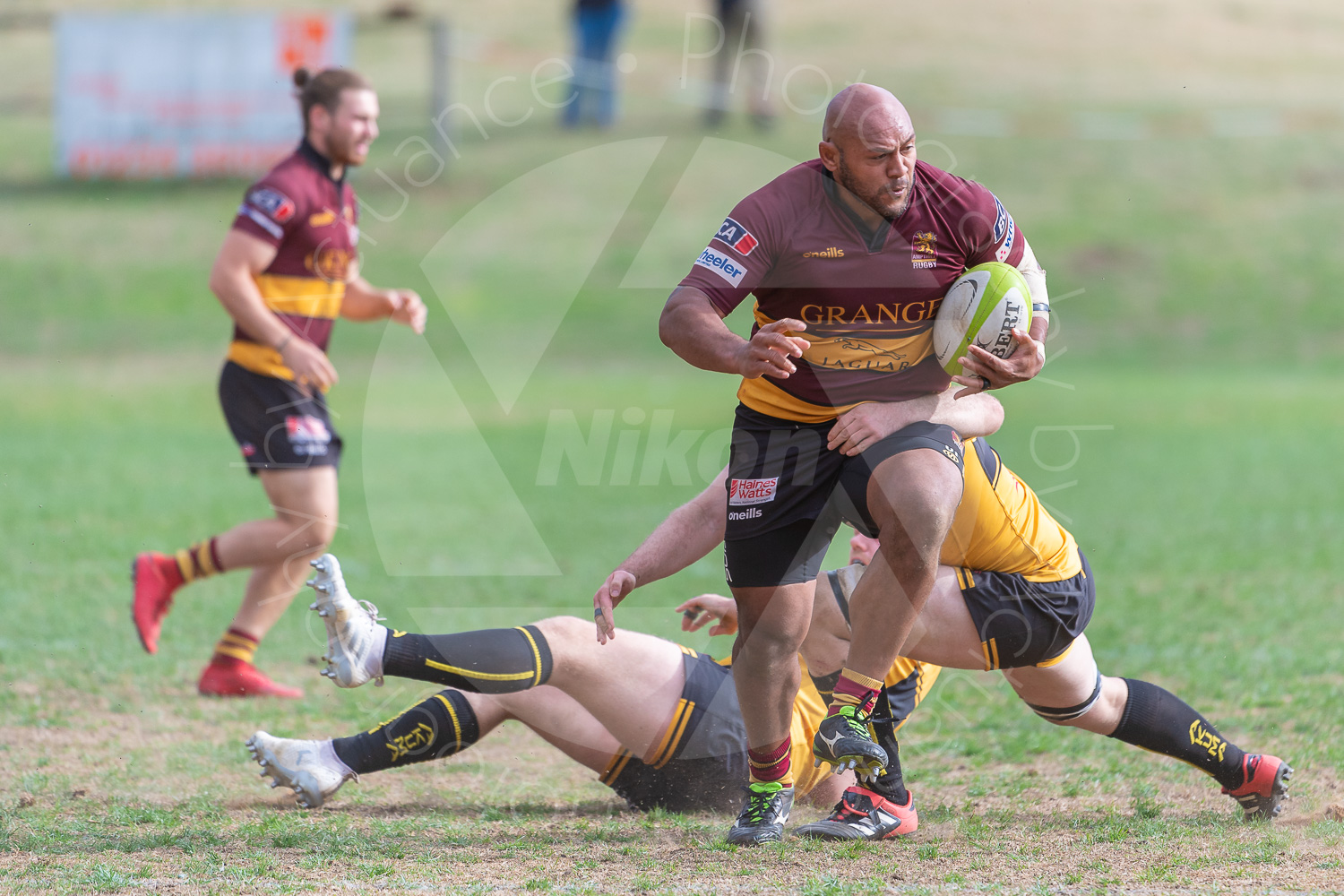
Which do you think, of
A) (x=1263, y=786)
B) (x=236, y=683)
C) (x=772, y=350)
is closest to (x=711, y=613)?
(x=772, y=350)

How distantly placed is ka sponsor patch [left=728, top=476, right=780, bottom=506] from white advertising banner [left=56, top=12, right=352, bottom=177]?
19046 mm

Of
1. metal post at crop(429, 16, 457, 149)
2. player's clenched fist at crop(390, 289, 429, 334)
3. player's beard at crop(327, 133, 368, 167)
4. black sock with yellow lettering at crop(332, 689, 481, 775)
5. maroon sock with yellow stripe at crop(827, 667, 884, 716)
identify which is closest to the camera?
maroon sock with yellow stripe at crop(827, 667, 884, 716)

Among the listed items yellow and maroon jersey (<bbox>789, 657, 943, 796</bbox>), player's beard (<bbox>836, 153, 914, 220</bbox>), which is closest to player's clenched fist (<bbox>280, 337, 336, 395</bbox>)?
yellow and maroon jersey (<bbox>789, 657, 943, 796</bbox>)

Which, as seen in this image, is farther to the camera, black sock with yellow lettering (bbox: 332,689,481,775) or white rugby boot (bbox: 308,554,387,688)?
black sock with yellow lettering (bbox: 332,689,481,775)

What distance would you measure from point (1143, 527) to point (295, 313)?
6.72m

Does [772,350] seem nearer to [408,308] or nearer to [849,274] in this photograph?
[849,274]

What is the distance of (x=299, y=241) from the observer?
6.37 meters

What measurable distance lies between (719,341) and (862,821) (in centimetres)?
152

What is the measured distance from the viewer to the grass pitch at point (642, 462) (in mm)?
4008

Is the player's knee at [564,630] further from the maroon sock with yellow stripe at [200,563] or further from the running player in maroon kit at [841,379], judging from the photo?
the maroon sock with yellow stripe at [200,563]

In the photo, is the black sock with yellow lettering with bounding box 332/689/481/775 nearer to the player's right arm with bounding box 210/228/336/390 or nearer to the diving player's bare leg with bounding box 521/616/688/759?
the diving player's bare leg with bounding box 521/616/688/759

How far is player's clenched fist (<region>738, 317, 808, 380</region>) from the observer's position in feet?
11.8

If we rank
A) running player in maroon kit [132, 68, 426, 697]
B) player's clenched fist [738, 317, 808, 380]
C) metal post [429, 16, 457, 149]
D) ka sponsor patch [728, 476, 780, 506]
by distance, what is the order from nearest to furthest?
player's clenched fist [738, 317, 808, 380] < ka sponsor patch [728, 476, 780, 506] < running player in maroon kit [132, 68, 426, 697] < metal post [429, 16, 457, 149]

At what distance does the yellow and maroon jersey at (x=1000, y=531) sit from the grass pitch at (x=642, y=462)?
821 millimetres
